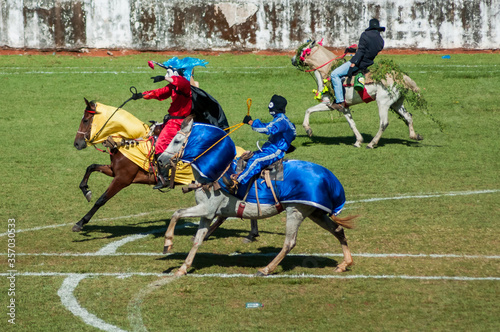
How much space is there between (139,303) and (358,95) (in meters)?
9.99

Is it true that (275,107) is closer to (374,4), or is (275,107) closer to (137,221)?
(137,221)

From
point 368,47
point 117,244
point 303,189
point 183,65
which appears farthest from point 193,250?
point 368,47

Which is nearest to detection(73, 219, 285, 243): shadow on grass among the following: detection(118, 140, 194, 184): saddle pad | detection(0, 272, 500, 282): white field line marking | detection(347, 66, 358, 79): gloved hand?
detection(118, 140, 194, 184): saddle pad

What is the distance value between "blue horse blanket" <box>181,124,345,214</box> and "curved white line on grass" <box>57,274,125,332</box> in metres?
1.96

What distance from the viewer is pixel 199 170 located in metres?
8.54

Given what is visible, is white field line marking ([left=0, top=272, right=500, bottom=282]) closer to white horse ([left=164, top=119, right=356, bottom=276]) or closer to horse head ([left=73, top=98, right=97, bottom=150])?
white horse ([left=164, top=119, right=356, bottom=276])

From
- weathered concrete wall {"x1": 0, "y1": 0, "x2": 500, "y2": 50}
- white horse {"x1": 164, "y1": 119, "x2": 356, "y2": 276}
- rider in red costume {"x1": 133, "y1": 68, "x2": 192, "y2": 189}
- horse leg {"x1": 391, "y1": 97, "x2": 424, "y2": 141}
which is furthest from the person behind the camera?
weathered concrete wall {"x1": 0, "y1": 0, "x2": 500, "y2": 50}

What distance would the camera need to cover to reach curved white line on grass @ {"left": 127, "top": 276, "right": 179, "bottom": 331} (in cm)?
709

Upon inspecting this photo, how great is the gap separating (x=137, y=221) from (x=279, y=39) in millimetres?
14979

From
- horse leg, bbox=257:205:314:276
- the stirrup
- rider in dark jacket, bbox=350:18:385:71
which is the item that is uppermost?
rider in dark jacket, bbox=350:18:385:71

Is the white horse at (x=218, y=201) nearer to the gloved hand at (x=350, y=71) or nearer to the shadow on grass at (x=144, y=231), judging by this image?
the shadow on grass at (x=144, y=231)

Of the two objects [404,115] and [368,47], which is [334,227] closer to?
[368,47]

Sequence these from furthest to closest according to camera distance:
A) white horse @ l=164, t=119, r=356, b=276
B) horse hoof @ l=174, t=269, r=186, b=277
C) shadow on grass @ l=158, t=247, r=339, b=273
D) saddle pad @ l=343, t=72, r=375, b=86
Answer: saddle pad @ l=343, t=72, r=375, b=86 → shadow on grass @ l=158, t=247, r=339, b=273 → horse hoof @ l=174, t=269, r=186, b=277 → white horse @ l=164, t=119, r=356, b=276

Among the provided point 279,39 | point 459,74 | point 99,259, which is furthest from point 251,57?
point 99,259
